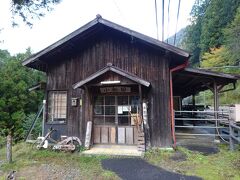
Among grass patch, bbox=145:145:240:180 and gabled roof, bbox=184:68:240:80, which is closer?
grass patch, bbox=145:145:240:180

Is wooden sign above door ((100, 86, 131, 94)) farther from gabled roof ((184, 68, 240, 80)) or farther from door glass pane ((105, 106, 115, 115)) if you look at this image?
gabled roof ((184, 68, 240, 80))

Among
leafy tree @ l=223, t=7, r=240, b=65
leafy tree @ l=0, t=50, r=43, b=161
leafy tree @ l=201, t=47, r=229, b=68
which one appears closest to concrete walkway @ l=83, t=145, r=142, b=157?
leafy tree @ l=0, t=50, r=43, b=161

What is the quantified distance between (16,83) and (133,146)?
14.1 metres

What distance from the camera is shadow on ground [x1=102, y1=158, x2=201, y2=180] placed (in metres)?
5.08

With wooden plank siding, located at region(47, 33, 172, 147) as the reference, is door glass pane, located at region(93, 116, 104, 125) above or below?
below

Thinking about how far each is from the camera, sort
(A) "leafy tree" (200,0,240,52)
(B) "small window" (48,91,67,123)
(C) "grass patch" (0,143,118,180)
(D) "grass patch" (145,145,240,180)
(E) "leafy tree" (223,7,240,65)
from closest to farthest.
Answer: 1. (D) "grass patch" (145,145,240,180)
2. (C) "grass patch" (0,143,118,180)
3. (B) "small window" (48,91,67,123)
4. (E) "leafy tree" (223,7,240,65)
5. (A) "leafy tree" (200,0,240,52)

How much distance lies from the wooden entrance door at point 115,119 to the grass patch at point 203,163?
1275mm

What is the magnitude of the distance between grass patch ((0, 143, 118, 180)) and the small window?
4.97ft

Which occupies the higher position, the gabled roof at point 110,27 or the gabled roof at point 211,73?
the gabled roof at point 110,27

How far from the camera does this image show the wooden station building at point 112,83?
25.2 ft

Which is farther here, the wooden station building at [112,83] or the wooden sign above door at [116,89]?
the wooden sign above door at [116,89]

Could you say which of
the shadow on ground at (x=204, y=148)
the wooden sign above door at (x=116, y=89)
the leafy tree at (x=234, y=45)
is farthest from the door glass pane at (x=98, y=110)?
the leafy tree at (x=234, y=45)

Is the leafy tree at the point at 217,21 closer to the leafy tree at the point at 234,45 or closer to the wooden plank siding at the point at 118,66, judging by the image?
the leafy tree at the point at 234,45

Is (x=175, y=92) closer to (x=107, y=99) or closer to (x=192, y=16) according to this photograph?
(x=107, y=99)
